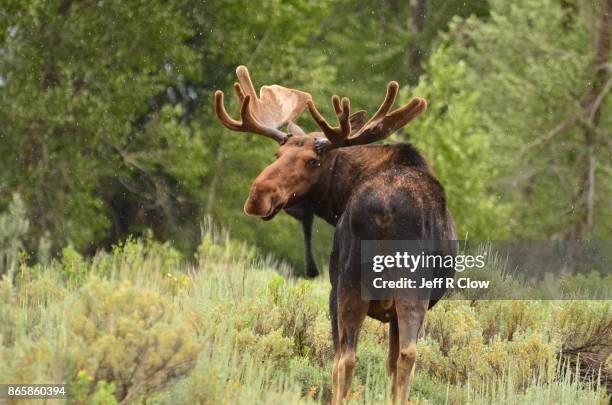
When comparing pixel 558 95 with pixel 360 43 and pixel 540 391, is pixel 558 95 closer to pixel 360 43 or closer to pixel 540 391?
pixel 360 43

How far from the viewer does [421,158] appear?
801 cm

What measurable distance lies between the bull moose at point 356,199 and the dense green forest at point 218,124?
12.8 meters

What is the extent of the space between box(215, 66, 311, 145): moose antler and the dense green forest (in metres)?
11.9

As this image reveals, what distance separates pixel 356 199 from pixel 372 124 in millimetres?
677

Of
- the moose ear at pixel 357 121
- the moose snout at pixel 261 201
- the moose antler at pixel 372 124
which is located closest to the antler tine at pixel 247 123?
the moose antler at pixel 372 124

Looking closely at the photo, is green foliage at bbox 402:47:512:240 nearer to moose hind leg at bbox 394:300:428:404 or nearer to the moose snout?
the moose snout

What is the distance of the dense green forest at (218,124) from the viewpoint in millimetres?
22547

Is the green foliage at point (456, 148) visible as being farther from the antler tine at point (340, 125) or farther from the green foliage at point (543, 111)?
the antler tine at point (340, 125)

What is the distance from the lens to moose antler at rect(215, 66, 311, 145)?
27.7 feet

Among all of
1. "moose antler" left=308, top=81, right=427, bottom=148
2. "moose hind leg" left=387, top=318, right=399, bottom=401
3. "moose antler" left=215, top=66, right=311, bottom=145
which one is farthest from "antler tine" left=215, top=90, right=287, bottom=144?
"moose hind leg" left=387, top=318, right=399, bottom=401

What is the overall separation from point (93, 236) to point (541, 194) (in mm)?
9350

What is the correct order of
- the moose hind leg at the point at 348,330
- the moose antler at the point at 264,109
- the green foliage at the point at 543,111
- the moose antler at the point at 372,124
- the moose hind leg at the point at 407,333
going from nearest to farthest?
the moose hind leg at the point at 407,333 → the moose hind leg at the point at 348,330 → the moose antler at the point at 372,124 → the moose antler at the point at 264,109 → the green foliage at the point at 543,111

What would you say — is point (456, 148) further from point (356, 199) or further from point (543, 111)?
point (356, 199)

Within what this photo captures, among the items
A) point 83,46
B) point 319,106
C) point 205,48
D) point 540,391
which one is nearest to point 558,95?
point 319,106
